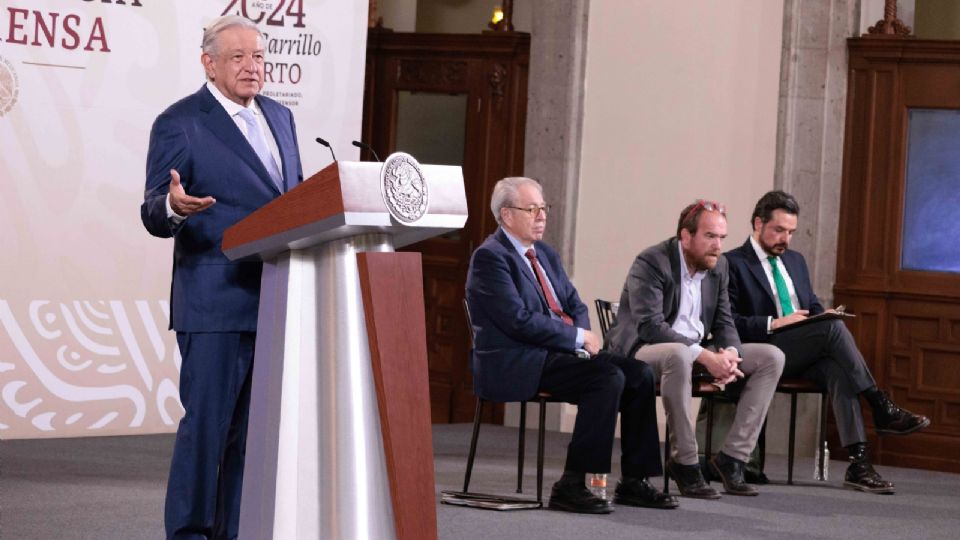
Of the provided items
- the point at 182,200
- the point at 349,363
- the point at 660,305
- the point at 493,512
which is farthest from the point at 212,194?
the point at 660,305

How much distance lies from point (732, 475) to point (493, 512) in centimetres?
138

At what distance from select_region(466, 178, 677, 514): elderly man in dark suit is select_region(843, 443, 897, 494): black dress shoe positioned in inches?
54.2

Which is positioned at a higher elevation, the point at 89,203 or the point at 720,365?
the point at 89,203

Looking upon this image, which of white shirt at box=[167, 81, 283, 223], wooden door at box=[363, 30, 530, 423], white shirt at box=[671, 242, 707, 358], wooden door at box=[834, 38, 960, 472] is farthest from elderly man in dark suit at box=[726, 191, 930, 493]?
white shirt at box=[167, 81, 283, 223]

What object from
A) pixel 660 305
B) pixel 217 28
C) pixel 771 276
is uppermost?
pixel 217 28

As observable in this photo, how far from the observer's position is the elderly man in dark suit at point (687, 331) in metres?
5.84

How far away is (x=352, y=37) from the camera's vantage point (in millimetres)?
7230

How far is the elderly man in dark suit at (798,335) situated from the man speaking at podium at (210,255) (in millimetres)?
3786

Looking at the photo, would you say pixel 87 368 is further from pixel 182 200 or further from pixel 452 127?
pixel 182 200

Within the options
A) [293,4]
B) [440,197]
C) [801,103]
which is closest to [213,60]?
[440,197]

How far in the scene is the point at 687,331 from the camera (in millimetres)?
6027

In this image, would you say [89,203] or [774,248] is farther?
[774,248]

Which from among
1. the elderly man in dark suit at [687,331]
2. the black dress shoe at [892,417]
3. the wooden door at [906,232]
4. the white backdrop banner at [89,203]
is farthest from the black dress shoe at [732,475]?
the white backdrop banner at [89,203]

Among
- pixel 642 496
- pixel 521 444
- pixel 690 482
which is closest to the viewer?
pixel 642 496
